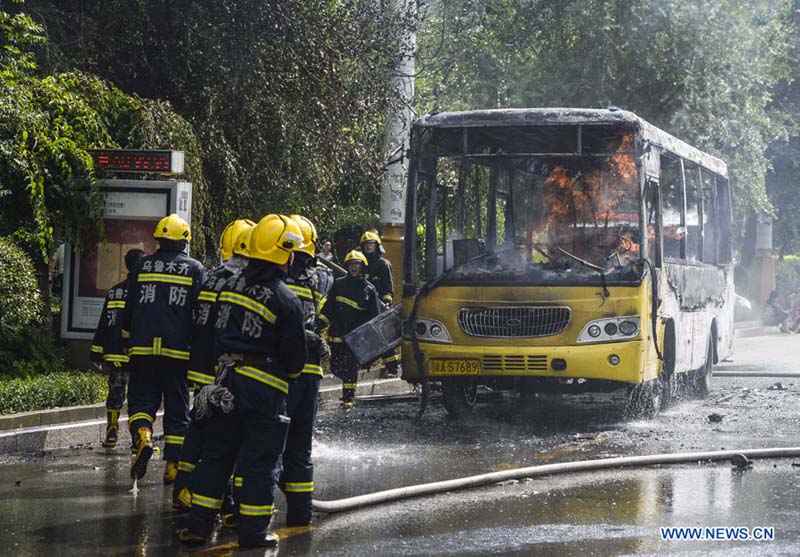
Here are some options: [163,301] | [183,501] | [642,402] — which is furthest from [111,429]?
[642,402]

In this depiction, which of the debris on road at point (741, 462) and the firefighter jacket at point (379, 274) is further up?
the firefighter jacket at point (379, 274)

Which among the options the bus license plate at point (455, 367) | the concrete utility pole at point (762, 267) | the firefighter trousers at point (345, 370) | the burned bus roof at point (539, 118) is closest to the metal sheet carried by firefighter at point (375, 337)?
the bus license plate at point (455, 367)

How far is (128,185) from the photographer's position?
15203 mm

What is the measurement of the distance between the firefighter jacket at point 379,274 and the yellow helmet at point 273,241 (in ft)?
30.1

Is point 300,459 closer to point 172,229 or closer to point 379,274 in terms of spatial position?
point 172,229

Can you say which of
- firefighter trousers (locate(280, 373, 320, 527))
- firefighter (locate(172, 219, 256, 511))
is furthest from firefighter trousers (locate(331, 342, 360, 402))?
firefighter trousers (locate(280, 373, 320, 527))

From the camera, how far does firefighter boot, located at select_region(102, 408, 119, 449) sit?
1154cm

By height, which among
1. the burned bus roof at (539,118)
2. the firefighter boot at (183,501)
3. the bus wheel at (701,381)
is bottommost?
the firefighter boot at (183,501)

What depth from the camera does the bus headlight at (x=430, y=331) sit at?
13.6 metres

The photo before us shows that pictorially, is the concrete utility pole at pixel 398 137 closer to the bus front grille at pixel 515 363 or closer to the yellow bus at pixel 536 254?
the yellow bus at pixel 536 254

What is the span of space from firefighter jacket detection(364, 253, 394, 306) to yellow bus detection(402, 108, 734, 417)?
2.34 meters

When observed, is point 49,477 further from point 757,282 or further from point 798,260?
point 798,260

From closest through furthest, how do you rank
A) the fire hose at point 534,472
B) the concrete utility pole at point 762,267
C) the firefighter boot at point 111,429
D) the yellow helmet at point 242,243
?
the yellow helmet at point 242,243 → the fire hose at point 534,472 → the firefighter boot at point 111,429 → the concrete utility pole at point 762,267

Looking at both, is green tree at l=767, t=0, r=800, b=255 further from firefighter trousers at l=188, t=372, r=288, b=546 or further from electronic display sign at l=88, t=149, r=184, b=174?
firefighter trousers at l=188, t=372, r=288, b=546
